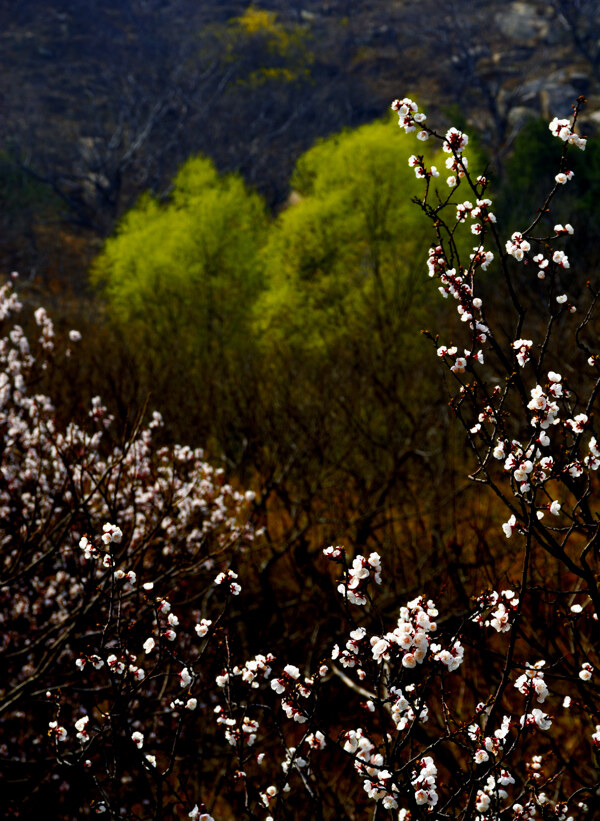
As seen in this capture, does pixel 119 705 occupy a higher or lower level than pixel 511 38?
lower

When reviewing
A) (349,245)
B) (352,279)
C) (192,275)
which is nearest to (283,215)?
(349,245)

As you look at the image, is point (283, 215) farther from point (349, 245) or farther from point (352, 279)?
point (352, 279)

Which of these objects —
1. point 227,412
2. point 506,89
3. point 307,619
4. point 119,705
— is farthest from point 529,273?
point 506,89

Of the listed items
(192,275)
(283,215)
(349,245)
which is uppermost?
(192,275)

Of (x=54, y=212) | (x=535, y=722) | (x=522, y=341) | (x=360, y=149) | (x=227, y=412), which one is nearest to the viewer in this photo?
(x=535, y=722)

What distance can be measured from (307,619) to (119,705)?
623 cm

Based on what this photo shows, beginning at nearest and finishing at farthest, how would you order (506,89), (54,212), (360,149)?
(360,149) < (54,212) < (506,89)

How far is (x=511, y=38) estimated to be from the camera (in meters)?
70.5

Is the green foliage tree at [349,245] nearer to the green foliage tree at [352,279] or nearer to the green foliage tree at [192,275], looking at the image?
the green foliage tree at [352,279]

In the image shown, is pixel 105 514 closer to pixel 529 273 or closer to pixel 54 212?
pixel 529 273

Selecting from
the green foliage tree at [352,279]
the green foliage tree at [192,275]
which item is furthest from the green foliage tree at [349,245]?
the green foliage tree at [192,275]

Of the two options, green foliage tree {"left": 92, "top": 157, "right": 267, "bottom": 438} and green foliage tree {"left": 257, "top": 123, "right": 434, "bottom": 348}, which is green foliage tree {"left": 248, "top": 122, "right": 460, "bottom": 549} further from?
green foliage tree {"left": 92, "top": 157, "right": 267, "bottom": 438}

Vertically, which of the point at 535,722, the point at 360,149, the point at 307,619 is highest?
the point at 360,149

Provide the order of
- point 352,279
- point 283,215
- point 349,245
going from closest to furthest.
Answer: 1. point 352,279
2. point 349,245
3. point 283,215
